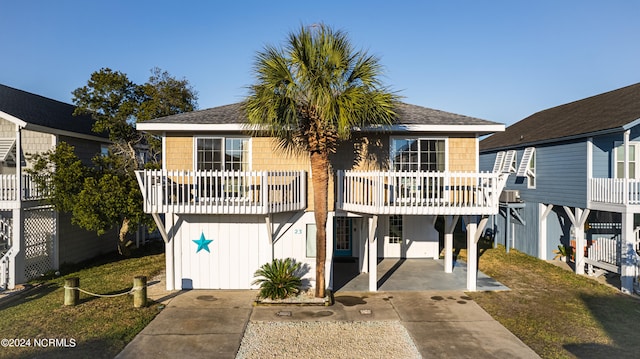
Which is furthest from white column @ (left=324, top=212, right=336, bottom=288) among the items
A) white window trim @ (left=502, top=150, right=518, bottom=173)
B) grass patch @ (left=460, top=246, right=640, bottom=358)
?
white window trim @ (left=502, top=150, right=518, bottom=173)

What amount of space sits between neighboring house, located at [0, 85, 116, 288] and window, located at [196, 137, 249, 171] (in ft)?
18.9

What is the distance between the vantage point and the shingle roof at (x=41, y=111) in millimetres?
12452

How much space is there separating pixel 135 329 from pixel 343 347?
4.42 meters

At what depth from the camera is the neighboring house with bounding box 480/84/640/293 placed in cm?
1131

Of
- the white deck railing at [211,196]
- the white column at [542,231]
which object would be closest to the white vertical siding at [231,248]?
the white deck railing at [211,196]

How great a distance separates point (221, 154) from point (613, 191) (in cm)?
1195

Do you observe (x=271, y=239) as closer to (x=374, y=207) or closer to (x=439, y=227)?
(x=374, y=207)

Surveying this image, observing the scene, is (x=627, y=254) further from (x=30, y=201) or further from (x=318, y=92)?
(x=30, y=201)

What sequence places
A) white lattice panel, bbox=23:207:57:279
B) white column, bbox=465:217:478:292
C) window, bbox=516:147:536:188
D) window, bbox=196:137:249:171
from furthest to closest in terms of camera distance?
window, bbox=516:147:536:188 → white lattice panel, bbox=23:207:57:279 → window, bbox=196:137:249:171 → white column, bbox=465:217:478:292

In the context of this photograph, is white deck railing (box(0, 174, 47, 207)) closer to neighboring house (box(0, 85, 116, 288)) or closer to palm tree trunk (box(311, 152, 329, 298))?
neighboring house (box(0, 85, 116, 288))

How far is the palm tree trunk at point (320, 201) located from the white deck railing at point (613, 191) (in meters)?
8.98

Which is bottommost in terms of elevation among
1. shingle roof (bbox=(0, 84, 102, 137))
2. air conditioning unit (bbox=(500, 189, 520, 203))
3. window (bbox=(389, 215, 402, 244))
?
window (bbox=(389, 215, 402, 244))

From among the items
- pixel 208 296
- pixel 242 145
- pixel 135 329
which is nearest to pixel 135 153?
pixel 242 145

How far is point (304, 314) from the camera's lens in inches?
347
